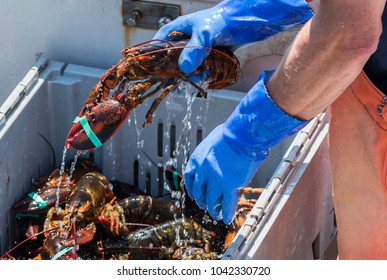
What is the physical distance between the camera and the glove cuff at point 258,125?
280 cm

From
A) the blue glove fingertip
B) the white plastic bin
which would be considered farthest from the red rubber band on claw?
the white plastic bin

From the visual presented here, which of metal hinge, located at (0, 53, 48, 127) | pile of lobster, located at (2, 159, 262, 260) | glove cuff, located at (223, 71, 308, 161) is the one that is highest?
glove cuff, located at (223, 71, 308, 161)

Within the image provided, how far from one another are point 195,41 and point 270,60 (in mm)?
826

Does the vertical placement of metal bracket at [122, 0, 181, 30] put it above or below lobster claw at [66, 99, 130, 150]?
above

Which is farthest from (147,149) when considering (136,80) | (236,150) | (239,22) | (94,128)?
(236,150)

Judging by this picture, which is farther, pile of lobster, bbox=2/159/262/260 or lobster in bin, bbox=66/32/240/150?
pile of lobster, bbox=2/159/262/260

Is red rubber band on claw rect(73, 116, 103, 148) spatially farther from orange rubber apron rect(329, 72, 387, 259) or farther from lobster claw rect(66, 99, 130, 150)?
orange rubber apron rect(329, 72, 387, 259)

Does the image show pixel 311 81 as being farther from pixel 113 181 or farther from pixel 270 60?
pixel 113 181

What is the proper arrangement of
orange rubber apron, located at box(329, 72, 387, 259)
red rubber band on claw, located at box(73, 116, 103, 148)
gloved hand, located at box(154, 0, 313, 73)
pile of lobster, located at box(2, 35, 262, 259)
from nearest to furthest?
1. orange rubber apron, located at box(329, 72, 387, 259)
2. gloved hand, located at box(154, 0, 313, 73)
3. red rubber band on claw, located at box(73, 116, 103, 148)
4. pile of lobster, located at box(2, 35, 262, 259)

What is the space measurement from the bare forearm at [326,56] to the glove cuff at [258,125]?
0.03 metres

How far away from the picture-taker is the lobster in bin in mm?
3402

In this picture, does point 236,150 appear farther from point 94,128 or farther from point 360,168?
point 94,128

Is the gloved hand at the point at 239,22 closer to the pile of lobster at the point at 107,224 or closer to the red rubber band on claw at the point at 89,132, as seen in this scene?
the red rubber band on claw at the point at 89,132
